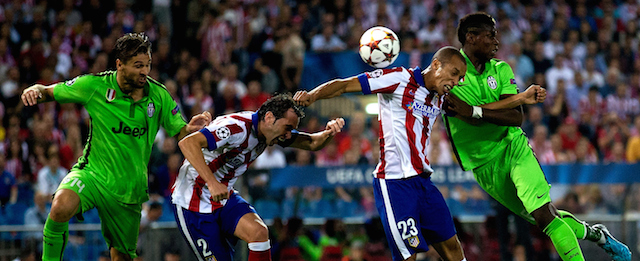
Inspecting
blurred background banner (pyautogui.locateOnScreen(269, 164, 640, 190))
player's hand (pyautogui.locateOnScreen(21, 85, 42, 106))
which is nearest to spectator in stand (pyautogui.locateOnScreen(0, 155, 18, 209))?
blurred background banner (pyautogui.locateOnScreen(269, 164, 640, 190))

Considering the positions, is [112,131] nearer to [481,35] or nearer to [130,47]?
[130,47]

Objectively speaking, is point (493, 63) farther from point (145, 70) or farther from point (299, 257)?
point (299, 257)

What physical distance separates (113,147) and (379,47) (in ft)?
8.65

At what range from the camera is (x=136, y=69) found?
22.4 feet

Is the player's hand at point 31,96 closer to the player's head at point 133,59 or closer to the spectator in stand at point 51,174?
the player's head at point 133,59

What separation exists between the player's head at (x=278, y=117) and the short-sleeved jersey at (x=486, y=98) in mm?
1709

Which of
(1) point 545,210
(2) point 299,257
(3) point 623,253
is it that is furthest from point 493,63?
(2) point 299,257

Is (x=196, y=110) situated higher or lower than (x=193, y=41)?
lower

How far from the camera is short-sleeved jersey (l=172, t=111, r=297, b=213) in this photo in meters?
6.49

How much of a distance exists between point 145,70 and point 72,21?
32.8 feet

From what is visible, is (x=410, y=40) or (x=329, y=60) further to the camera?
(x=410, y=40)

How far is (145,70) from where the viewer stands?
6883 millimetres

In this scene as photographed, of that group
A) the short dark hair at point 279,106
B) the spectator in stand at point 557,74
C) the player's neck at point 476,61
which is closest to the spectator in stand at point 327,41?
the spectator in stand at point 557,74

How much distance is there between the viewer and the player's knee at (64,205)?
21.5 ft
